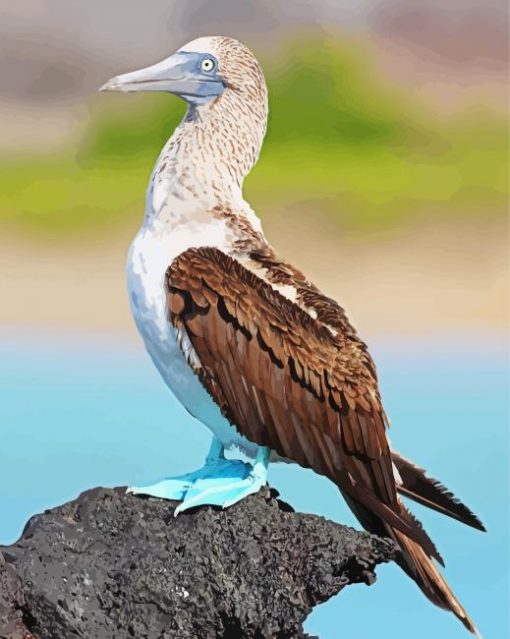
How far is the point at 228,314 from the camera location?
3.65 m

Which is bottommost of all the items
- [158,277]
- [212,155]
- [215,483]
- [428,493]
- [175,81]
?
[215,483]

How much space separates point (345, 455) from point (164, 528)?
58 cm

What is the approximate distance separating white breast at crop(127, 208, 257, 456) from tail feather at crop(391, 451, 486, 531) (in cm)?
49

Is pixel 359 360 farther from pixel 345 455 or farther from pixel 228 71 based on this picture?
pixel 228 71

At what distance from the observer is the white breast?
3.72 m

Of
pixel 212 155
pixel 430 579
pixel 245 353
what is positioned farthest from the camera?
pixel 212 155

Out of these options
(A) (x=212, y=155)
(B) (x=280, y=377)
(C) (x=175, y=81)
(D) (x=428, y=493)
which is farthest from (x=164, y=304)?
(D) (x=428, y=493)

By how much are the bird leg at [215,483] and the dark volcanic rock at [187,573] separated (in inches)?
1.6

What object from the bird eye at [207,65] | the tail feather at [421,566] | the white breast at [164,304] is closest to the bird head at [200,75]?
the bird eye at [207,65]

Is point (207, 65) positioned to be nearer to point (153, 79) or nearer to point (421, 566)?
point (153, 79)

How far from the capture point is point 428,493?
392cm

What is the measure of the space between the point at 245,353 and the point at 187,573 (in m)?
0.66

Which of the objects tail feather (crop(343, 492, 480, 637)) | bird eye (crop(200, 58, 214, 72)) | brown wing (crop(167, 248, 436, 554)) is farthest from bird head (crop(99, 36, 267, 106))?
tail feather (crop(343, 492, 480, 637))

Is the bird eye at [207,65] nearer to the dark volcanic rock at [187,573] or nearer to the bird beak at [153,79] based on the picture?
the bird beak at [153,79]
